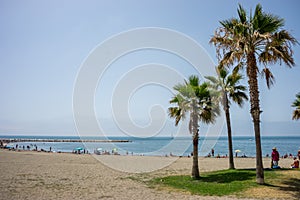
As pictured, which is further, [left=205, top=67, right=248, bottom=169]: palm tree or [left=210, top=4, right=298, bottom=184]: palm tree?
[left=205, top=67, right=248, bottom=169]: palm tree

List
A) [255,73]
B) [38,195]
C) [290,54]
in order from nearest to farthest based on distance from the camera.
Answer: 1. [38,195]
2. [290,54]
3. [255,73]

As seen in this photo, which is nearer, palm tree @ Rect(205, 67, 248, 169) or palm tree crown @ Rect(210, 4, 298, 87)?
palm tree crown @ Rect(210, 4, 298, 87)

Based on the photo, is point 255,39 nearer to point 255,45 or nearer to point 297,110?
point 255,45

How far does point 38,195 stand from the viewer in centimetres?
1255

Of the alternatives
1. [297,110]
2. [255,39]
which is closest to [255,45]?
[255,39]

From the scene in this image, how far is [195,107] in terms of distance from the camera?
56.8 ft

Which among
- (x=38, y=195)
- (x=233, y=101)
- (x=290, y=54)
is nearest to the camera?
(x=38, y=195)

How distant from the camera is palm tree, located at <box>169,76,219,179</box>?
17203mm

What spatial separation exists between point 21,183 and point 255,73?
46.2 ft

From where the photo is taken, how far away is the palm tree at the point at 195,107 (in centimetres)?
1720

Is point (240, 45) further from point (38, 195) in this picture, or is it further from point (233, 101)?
point (38, 195)

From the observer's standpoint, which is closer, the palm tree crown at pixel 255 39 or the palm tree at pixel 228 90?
the palm tree crown at pixel 255 39

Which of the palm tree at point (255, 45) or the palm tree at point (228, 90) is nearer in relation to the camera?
the palm tree at point (255, 45)

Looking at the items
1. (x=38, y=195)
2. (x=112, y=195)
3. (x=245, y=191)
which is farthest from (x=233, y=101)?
(x=38, y=195)
